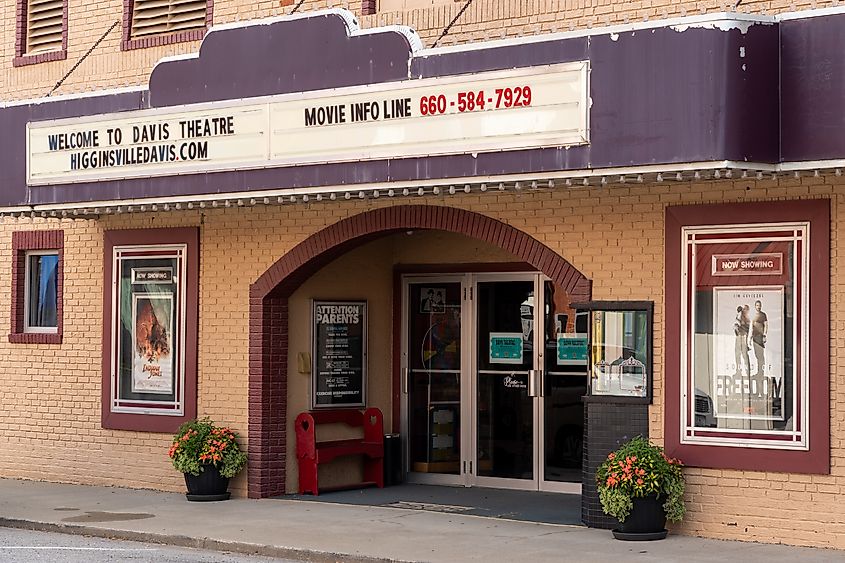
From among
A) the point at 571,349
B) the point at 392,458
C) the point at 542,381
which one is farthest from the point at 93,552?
the point at 571,349

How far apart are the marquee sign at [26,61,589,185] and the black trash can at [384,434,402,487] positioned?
14.3 ft

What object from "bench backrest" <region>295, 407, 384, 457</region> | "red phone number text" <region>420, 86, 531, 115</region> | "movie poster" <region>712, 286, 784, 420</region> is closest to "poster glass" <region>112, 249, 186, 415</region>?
"bench backrest" <region>295, 407, 384, 457</region>

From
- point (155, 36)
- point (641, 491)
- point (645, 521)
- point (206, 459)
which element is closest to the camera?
point (641, 491)

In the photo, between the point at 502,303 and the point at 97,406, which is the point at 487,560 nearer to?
the point at 502,303

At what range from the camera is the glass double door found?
54.9 ft

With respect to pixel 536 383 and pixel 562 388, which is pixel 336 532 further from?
pixel 562 388

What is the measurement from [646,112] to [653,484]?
3213 millimetres

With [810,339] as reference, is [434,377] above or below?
below

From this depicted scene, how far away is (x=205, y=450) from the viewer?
16141 millimetres

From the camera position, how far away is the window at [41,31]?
1855 centimetres

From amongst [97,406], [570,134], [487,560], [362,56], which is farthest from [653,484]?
[97,406]

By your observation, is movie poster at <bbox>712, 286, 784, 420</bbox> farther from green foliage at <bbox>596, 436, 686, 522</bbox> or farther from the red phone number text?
the red phone number text

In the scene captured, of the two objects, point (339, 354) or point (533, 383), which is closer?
point (533, 383)

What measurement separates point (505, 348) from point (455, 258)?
1240 mm
